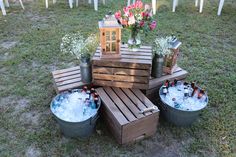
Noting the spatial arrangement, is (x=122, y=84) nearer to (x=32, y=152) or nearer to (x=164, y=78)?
(x=164, y=78)

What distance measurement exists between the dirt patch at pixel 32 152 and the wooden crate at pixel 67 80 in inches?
22.2

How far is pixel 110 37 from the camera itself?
Result: 2.09 m

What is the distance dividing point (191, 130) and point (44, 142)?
1.35 m

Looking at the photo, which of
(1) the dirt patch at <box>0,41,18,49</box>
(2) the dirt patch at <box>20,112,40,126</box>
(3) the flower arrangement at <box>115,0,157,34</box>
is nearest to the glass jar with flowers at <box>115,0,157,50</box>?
(3) the flower arrangement at <box>115,0,157,34</box>

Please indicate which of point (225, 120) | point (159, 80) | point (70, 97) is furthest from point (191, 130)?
point (70, 97)

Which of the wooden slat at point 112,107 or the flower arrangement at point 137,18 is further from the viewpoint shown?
the flower arrangement at point 137,18

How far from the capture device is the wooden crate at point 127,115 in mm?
1963

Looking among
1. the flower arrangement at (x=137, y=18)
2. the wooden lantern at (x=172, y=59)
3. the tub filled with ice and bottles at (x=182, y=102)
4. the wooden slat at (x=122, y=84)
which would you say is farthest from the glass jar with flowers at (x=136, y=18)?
the tub filled with ice and bottles at (x=182, y=102)

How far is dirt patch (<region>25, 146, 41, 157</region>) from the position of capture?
1.99m

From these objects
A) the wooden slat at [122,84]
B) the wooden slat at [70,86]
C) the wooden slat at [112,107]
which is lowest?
the wooden slat at [112,107]

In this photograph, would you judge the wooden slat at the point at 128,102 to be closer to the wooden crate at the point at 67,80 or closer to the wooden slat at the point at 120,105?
the wooden slat at the point at 120,105

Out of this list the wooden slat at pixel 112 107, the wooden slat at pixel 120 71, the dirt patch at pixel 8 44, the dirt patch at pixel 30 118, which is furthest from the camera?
the dirt patch at pixel 8 44

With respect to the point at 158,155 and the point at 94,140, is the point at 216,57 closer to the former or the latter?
the point at 158,155

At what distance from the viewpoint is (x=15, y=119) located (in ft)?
7.62
